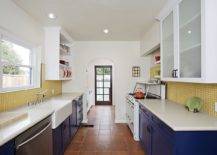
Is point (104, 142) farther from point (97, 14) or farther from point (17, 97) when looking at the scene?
point (97, 14)

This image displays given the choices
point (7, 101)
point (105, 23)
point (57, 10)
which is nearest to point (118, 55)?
point (105, 23)

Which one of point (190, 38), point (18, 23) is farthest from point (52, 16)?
point (190, 38)

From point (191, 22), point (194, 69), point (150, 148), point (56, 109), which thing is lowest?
point (150, 148)

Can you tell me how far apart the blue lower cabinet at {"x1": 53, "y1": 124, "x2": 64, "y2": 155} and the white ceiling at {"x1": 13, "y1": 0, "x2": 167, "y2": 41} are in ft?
5.99

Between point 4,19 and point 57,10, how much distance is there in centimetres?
84

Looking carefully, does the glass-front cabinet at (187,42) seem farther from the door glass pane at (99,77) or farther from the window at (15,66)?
the door glass pane at (99,77)

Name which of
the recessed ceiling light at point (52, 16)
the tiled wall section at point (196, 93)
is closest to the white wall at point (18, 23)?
the recessed ceiling light at point (52, 16)

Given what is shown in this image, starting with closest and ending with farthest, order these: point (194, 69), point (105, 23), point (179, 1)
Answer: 1. point (194, 69)
2. point (179, 1)
3. point (105, 23)

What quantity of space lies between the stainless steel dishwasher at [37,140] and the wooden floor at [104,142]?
1161mm

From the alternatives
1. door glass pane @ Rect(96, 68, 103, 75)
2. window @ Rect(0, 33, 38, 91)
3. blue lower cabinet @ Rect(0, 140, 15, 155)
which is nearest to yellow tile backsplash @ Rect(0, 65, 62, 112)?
window @ Rect(0, 33, 38, 91)

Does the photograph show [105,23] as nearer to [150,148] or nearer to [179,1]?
[179,1]

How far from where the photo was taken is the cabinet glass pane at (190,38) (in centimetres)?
209

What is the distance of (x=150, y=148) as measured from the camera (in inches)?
111

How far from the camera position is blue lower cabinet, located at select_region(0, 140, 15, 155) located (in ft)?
4.73
